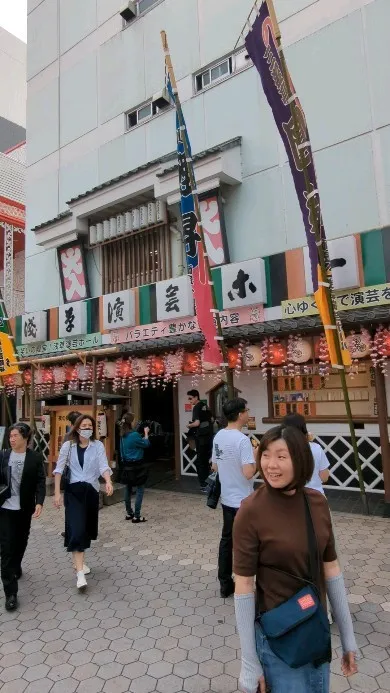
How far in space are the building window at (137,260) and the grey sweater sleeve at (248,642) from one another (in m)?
10.0

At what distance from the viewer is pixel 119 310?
1152cm

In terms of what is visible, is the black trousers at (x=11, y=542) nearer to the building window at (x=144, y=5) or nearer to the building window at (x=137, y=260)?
the building window at (x=137, y=260)

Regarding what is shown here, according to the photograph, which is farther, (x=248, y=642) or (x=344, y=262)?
(x=344, y=262)

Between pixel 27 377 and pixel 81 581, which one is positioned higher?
pixel 27 377

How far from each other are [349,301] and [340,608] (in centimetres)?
660

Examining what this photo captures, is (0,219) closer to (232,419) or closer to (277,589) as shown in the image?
(232,419)

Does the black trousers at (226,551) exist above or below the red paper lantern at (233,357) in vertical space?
below

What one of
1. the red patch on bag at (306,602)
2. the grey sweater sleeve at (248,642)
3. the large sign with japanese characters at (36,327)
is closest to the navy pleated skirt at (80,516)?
the grey sweater sleeve at (248,642)

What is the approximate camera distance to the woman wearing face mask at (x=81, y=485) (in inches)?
218

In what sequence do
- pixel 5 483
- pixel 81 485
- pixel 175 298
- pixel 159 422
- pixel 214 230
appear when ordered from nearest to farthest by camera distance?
1. pixel 5 483
2. pixel 81 485
3. pixel 175 298
4. pixel 214 230
5. pixel 159 422

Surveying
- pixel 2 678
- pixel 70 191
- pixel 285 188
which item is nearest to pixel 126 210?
pixel 70 191

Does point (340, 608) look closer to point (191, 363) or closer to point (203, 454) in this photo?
point (191, 363)

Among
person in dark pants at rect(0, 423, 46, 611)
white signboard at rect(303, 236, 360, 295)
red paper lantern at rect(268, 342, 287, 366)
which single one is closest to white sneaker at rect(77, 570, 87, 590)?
person in dark pants at rect(0, 423, 46, 611)

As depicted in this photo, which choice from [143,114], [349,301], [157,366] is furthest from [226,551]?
[143,114]
